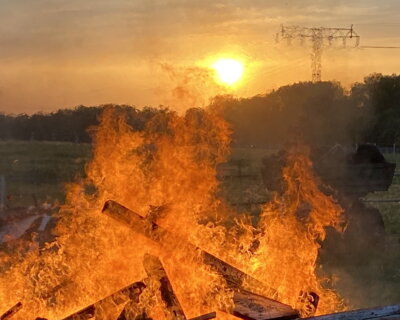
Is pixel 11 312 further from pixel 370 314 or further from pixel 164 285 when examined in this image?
pixel 370 314

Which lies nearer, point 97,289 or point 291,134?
point 97,289

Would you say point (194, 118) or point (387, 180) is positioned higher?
point (194, 118)

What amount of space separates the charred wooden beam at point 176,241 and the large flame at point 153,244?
6 centimetres

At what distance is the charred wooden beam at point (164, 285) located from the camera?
4477mm

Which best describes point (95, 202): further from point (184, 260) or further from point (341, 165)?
point (341, 165)

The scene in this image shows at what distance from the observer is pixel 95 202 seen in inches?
219

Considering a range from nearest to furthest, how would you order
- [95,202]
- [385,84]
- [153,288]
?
1. [153,288]
2. [95,202]
3. [385,84]

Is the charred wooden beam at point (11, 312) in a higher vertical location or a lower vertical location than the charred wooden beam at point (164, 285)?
lower

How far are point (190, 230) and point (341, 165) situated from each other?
5359 mm

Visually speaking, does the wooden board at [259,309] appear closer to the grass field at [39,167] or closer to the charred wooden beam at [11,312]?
the charred wooden beam at [11,312]

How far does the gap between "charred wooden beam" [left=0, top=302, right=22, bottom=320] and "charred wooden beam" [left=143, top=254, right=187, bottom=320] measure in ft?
3.81

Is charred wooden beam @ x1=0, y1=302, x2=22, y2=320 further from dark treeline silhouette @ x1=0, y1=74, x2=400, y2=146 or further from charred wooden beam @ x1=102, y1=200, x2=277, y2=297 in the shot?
dark treeline silhouette @ x1=0, y1=74, x2=400, y2=146

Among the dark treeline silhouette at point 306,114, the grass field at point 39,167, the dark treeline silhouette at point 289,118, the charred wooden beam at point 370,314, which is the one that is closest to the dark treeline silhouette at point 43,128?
the dark treeline silhouette at point 289,118

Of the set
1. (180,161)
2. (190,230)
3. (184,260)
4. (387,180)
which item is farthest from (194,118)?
(387,180)
